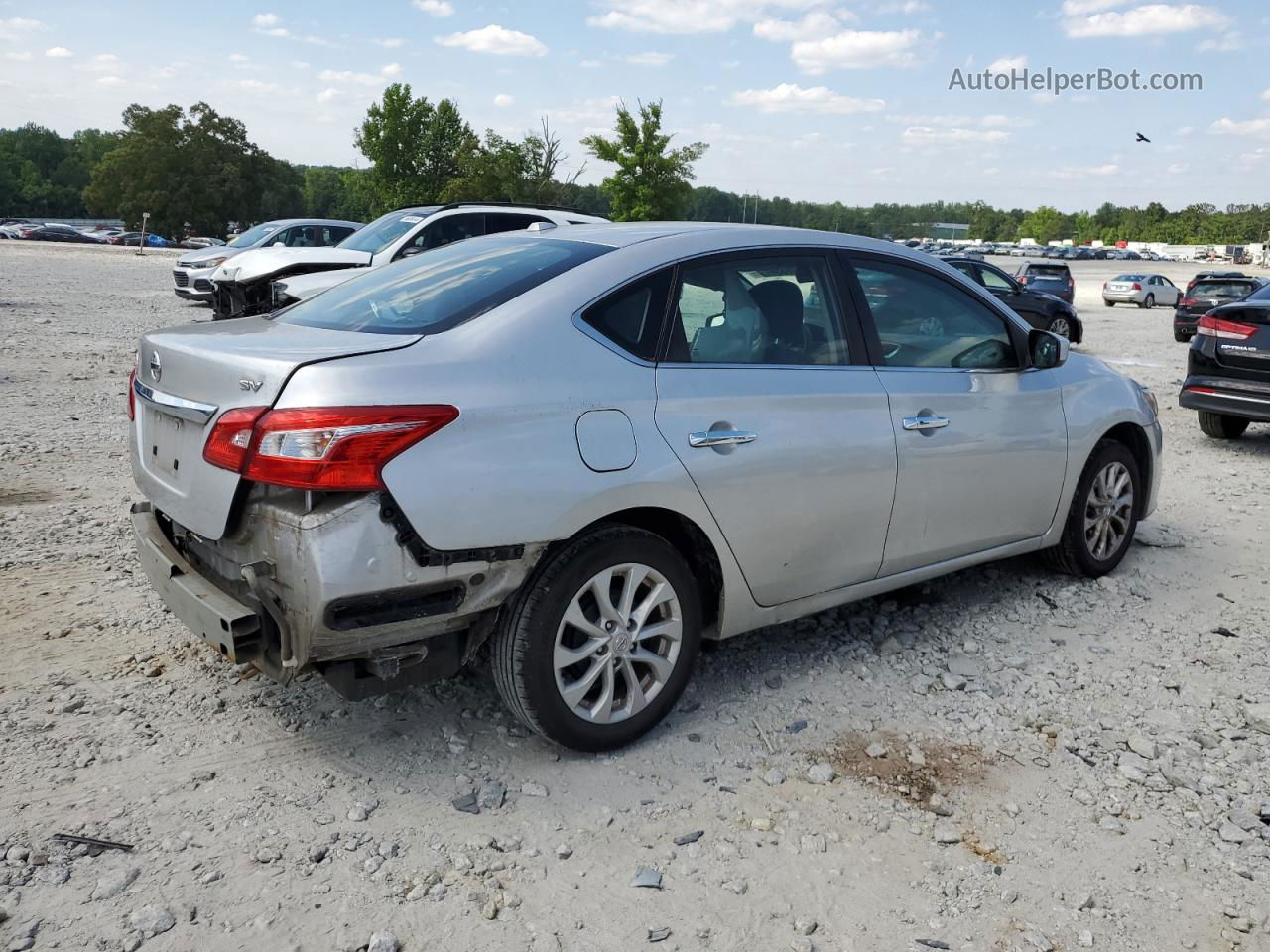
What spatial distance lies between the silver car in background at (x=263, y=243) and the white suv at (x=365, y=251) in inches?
203

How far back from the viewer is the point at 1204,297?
22797 millimetres

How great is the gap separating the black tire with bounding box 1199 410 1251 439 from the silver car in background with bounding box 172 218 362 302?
14.7 meters

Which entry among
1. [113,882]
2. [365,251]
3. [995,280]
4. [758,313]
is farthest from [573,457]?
[995,280]

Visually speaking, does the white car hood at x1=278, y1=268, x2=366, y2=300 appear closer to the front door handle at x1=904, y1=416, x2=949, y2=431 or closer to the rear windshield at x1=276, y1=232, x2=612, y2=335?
the rear windshield at x1=276, y1=232, x2=612, y2=335

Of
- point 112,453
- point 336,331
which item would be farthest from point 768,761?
point 112,453

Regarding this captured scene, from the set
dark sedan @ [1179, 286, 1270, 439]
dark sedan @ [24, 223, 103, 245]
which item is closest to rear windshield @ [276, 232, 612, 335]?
dark sedan @ [1179, 286, 1270, 439]

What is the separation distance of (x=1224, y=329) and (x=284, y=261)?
1019cm

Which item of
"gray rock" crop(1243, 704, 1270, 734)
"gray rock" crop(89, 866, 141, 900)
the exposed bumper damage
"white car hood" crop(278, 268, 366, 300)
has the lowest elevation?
"gray rock" crop(89, 866, 141, 900)

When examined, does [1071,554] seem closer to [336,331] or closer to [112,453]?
[336,331]

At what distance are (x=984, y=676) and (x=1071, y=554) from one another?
4.17 ft

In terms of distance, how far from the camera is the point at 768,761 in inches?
140

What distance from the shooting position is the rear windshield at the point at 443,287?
11.2ft

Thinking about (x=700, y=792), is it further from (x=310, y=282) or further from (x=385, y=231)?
(x=385, y=231)

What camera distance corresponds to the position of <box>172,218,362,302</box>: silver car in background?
62.9ft
